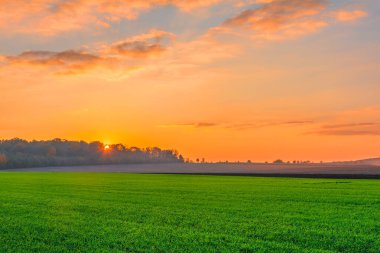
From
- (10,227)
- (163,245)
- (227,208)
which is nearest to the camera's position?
(163,245)

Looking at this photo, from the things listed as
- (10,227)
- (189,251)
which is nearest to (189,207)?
(10,227)

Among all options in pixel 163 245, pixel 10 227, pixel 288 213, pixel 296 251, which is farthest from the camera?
pixel 288 213

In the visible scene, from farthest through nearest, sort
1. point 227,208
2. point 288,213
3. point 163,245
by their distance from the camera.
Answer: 1. point 227,208
2. point 288,213
3. point 163,245

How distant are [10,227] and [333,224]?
13963 mm

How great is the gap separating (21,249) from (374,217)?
16186 millimetres

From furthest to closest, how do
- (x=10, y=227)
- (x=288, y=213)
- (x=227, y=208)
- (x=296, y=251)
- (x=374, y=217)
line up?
(x=227, y=208), (x=288, y=213), (x=374, y=217), (x=10, y=227), (x=296, y=251)

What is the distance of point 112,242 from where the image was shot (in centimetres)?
1538

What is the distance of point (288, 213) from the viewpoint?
2309 cm

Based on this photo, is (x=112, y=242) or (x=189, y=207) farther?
(x=189, y=207)

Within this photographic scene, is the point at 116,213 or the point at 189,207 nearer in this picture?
the point at 116,213

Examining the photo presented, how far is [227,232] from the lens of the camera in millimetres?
17219

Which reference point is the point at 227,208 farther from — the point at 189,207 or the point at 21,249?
the point at 21,249

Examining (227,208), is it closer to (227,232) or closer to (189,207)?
(189,207)

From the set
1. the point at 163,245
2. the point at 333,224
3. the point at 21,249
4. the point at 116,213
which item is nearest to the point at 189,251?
the point at 163,245
